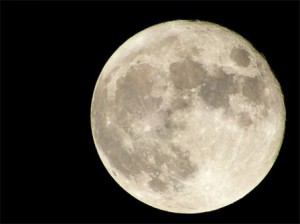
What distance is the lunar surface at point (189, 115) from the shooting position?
4387mm

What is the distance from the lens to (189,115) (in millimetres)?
4355

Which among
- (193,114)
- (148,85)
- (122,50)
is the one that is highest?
(122,50)

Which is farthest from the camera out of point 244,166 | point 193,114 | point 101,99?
point 101,99

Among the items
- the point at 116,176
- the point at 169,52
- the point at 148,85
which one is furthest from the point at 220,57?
the point at 116,176

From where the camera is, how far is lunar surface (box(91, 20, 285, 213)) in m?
4.39

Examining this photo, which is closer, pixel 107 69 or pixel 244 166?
pixel 244 166

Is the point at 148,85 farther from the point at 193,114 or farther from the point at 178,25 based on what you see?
the point at 178,25

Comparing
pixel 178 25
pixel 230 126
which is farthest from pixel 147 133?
pixel 178 25

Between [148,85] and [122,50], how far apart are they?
80 centimetres

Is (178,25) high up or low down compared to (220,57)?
up

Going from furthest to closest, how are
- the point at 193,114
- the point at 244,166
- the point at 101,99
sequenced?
the point at 101,99, the point at 244,166, the point at 193,114

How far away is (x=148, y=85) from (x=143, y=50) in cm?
49

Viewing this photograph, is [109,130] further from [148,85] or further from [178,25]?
[178,25]

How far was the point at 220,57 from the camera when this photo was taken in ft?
14.9
